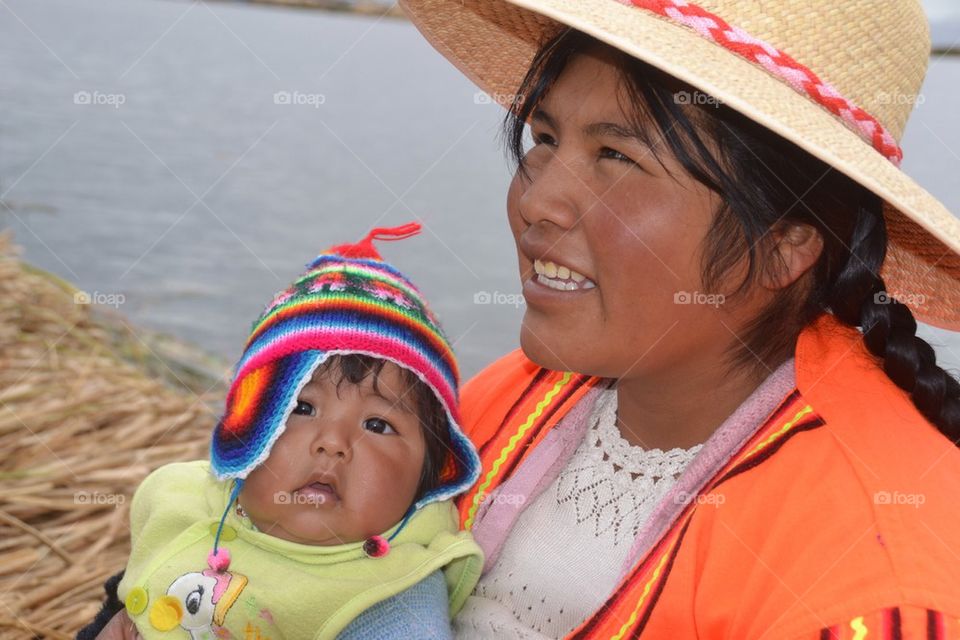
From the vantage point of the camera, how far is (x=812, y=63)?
1.32m

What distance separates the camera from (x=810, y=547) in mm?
1188

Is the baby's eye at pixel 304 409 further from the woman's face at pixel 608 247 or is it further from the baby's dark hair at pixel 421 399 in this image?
the woman's face at pixel 608 247

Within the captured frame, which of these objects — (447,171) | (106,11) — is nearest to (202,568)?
(447,171)

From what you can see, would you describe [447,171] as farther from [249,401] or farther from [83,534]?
[249,401]

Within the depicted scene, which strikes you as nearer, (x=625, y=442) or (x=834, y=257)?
(x=834, y=257)

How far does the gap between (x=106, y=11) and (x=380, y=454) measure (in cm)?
987

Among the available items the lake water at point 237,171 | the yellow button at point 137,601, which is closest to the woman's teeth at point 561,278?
the yellow button at point 137,601

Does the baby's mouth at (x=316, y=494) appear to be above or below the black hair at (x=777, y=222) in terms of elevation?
below

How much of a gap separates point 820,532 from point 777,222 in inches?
17.6

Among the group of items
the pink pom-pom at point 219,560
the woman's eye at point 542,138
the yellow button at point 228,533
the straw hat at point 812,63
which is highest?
the straw hat at point 812,63

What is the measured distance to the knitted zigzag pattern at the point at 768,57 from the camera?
1306 mm

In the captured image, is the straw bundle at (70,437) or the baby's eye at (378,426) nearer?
the baby's eye at (378,426)

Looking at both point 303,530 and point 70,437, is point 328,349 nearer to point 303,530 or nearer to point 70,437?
point 303,530

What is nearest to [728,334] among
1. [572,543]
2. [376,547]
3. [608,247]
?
[608,247]
